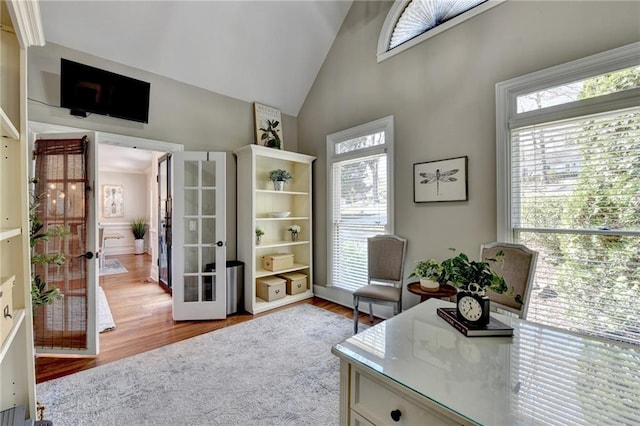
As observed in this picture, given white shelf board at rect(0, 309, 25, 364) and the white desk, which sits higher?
white shelf board at rect(0, 309, 25, 364)

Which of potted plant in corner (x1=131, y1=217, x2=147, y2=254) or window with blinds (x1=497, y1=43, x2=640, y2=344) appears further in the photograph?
potted plant in corner (x1=131, y1=217, x2=147, y2=254)

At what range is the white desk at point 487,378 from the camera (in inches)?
29.5

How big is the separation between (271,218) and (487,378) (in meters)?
3.34

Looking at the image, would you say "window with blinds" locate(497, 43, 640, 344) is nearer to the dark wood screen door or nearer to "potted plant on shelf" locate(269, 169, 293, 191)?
"potted plant on shelf" locate(269, 169, 293, 191)

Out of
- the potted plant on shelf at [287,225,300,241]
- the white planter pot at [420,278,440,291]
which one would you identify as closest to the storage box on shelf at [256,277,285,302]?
the potted plant on shelf at [287,225,300,241]

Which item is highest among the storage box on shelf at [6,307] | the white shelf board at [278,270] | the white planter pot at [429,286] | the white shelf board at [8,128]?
the white shelf board at [8,128]

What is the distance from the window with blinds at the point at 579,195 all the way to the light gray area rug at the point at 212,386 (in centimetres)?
199

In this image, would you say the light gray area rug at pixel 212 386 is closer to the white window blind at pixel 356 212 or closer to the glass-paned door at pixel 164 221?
the white window blind at pixel 356 212

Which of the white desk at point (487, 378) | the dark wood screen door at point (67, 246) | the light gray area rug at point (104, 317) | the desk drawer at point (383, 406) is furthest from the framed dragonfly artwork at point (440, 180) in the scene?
the light gray area rug at point (104, 317)

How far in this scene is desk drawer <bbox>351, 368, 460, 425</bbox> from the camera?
83 centimetres

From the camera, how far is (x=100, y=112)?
2912mm

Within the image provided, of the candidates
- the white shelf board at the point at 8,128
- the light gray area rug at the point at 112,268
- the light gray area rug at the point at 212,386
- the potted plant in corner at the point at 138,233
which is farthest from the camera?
the potted plant in corner at the point at 138,233

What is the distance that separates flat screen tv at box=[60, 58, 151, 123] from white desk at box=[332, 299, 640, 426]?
3.39 m

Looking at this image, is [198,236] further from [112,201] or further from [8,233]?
[112,201]
